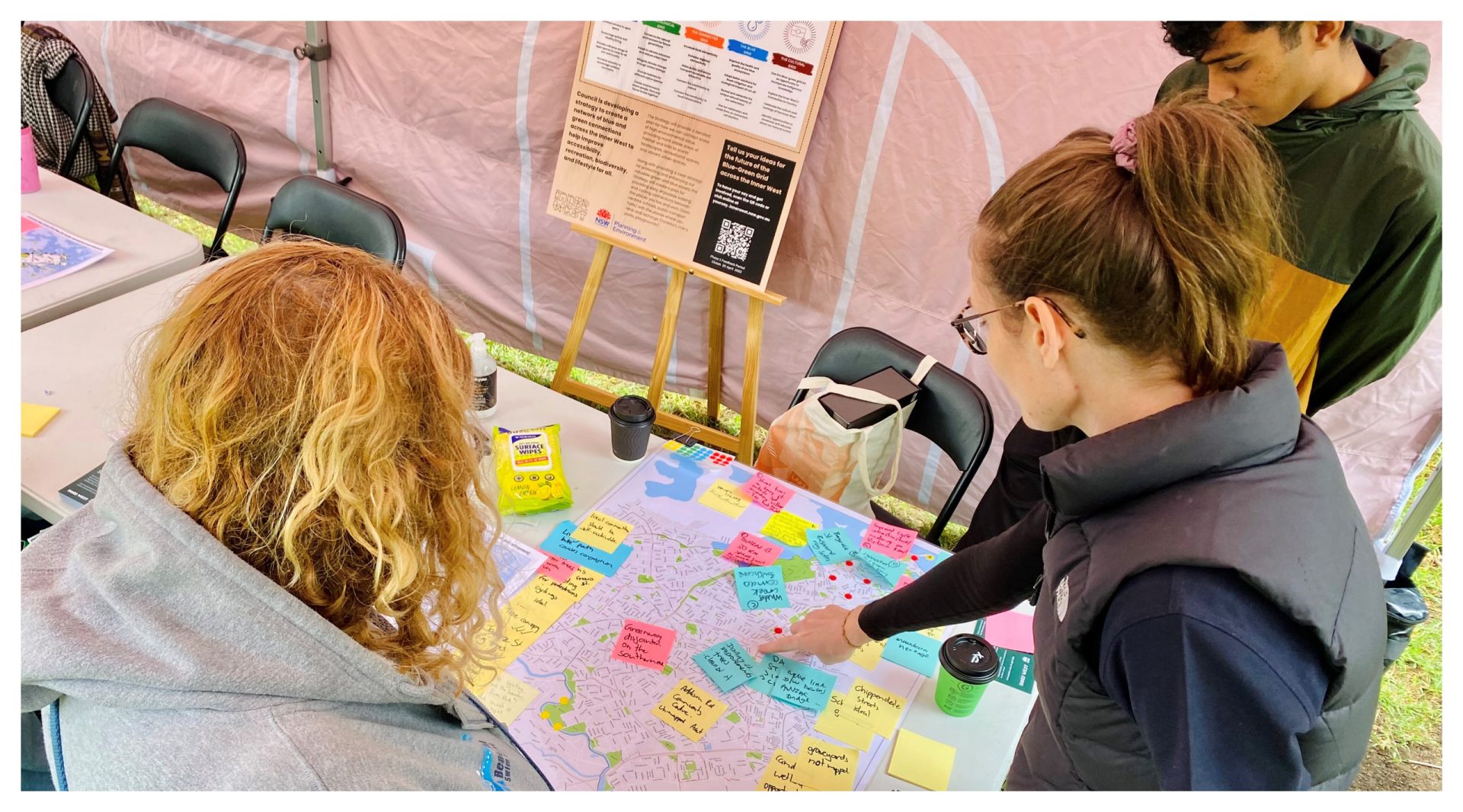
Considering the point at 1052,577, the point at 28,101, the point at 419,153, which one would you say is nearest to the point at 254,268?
the point at 1052,577

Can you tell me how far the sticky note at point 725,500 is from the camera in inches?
69.9

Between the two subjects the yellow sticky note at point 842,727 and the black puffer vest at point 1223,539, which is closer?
the black puffer vest at point 1223,539

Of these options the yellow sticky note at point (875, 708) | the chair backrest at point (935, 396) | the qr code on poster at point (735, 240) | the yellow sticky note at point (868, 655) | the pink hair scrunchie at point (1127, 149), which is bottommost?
the yellow sticky note at point (875, 708)

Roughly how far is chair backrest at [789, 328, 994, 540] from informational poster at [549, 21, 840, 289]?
1.79ft

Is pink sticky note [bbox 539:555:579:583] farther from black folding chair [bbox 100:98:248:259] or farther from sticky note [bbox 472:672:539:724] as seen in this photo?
black folding chair [bbox 100:98:248:259]

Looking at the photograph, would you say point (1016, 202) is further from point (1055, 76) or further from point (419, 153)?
point (419, 153)

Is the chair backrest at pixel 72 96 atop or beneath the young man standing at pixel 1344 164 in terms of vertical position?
beneath

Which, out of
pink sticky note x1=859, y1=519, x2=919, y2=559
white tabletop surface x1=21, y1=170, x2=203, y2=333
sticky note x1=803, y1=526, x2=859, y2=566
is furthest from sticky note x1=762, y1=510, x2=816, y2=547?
white tabletop surface x1=21, y1=170, x2=203, y2=333

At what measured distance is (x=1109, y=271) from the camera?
96cm

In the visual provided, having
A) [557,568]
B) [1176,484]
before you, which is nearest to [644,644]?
[557,568]

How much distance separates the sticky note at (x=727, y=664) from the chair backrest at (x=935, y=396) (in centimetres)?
65

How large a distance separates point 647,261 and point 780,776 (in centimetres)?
214

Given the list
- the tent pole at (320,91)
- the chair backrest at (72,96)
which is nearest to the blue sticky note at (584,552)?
the tent pole at (320,91)

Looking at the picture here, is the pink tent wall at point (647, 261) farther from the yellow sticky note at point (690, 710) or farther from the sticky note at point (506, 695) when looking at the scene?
the sticky note at point (506, 695)
